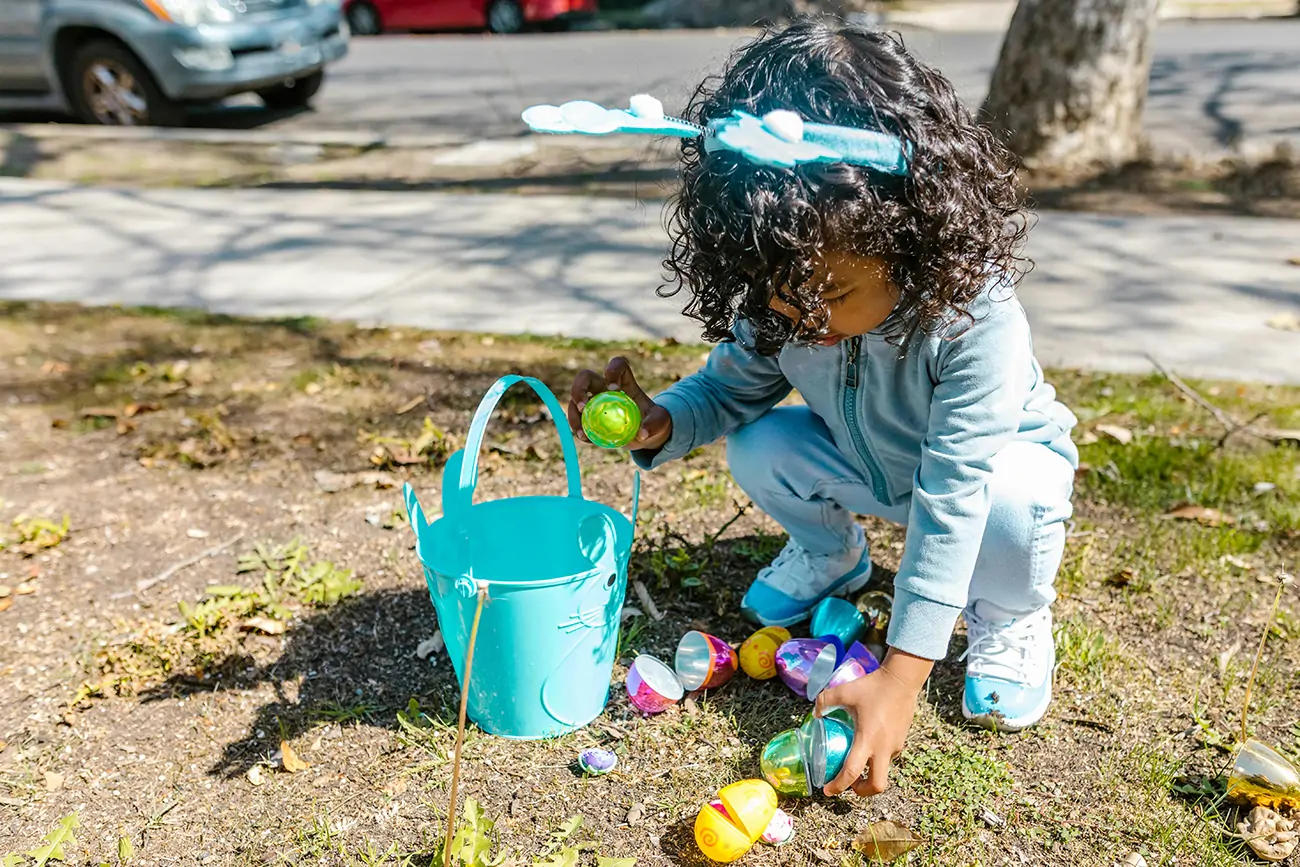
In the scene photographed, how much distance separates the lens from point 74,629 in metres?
2.37

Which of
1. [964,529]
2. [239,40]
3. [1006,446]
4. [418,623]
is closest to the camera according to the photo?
[964,529]

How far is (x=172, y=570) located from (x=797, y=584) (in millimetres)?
1391

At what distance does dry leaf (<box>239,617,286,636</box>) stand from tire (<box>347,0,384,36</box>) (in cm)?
1419

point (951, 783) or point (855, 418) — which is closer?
point (951, 783)

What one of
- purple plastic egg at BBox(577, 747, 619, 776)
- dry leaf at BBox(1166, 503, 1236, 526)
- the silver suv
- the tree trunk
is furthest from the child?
the silver suv

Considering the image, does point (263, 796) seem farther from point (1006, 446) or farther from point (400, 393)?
point (400, 393)

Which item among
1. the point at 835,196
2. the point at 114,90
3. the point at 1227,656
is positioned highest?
the point at 835,196

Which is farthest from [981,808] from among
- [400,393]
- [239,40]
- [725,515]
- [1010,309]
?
[239,40]

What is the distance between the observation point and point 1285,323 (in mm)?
3645

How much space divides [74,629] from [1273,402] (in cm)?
304

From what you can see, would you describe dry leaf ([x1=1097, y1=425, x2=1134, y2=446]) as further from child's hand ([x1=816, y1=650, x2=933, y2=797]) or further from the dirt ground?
child's hand ([x1=816, y1=650, x2=933, y2=797])

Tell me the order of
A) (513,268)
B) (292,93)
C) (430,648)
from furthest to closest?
(292,93) → (513,268) → (430,648)

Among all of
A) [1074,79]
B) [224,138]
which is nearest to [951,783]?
[1074,79]

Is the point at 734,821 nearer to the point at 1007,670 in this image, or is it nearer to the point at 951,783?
the point at 951,783
